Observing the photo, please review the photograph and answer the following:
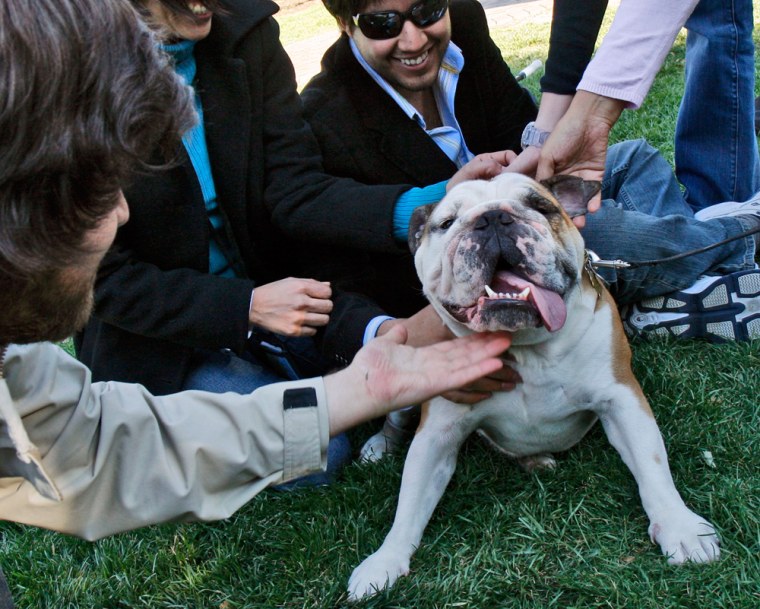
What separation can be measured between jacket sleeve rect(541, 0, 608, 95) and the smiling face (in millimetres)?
460

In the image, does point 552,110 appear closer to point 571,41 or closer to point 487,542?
point 571,41

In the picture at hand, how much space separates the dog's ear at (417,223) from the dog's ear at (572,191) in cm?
41

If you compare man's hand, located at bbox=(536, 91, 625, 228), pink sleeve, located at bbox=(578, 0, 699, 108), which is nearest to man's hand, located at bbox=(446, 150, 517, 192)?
man's hand, located at bbox=(536, 91, 625, 228)

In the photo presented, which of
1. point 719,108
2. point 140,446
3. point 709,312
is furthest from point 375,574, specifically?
point 719,108

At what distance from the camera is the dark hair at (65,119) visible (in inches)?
56.0

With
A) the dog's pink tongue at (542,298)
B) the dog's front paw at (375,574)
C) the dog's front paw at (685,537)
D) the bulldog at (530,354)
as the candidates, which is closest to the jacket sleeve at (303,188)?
the bulldog at (530,354)

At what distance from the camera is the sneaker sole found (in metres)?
3.30

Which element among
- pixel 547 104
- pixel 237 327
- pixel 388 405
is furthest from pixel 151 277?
pixel 547 104

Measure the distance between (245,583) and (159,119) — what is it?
148 cm

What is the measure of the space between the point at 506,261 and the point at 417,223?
602 millimetres

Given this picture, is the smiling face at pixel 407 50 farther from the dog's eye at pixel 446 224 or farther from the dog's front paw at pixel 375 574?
the dog's front paw at pixel 375 574

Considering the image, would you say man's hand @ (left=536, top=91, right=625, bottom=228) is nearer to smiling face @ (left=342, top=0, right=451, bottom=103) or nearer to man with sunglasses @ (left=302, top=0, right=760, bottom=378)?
man with sunglasses @ (left=302, top=0, right=760, bottom=378)

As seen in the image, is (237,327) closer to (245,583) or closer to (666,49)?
(245,583)

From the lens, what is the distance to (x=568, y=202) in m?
2.88
